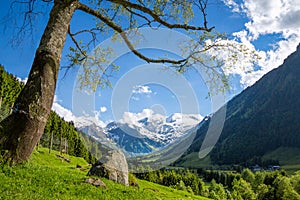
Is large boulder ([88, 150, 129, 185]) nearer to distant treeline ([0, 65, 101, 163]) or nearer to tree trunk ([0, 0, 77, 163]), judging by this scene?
distant treeline ([0, 65, 101, 163])

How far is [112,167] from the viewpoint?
88.6 ft

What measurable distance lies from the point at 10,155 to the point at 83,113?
6720 millimetres

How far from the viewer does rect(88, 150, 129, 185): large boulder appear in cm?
2569

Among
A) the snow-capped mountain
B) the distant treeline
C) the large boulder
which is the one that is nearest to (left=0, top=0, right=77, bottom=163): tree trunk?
the snow-capped mountain

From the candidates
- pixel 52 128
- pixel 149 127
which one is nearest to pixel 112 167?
pixel 149 127

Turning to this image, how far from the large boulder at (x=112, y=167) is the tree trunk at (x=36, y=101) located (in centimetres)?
1807

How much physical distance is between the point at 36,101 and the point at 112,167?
20.2m

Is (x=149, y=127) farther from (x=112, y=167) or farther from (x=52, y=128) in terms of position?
(x=52, y=128)

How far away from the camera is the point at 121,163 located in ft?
96.9

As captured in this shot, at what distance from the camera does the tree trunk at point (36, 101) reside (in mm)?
7652

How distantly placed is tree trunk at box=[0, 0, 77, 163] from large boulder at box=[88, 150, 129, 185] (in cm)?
1807

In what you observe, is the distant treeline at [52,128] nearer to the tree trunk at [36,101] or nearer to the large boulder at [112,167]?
the large boulder at [112,167]

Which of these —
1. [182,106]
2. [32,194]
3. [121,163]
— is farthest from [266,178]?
[32,194]

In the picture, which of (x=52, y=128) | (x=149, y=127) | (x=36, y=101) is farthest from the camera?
(x=52, y=128)
